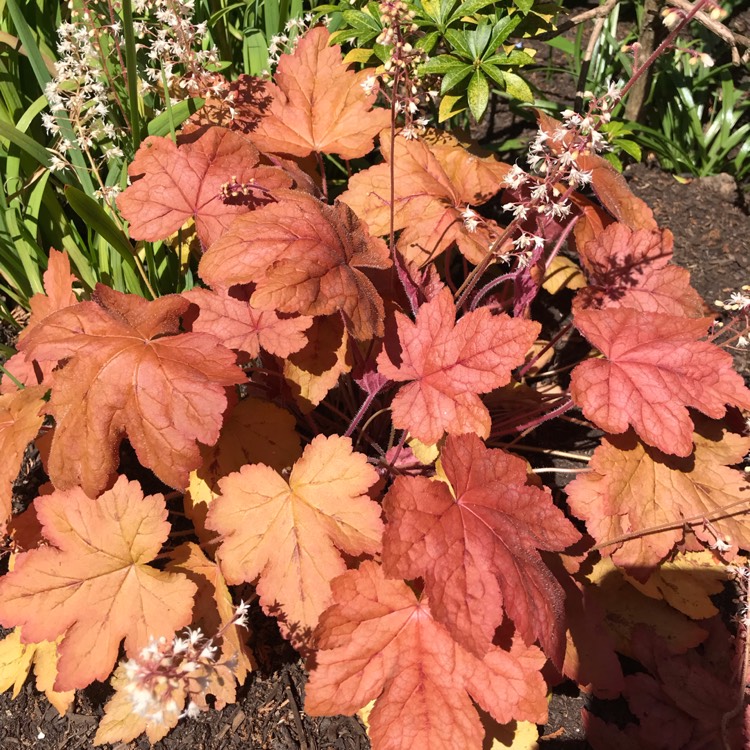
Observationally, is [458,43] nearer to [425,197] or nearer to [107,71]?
[425,197]

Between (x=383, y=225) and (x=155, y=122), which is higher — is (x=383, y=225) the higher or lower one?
the lower one

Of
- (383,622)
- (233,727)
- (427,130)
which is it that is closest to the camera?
(383,622)

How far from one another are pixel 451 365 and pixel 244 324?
2.08ft

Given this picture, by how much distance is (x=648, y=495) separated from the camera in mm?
1902

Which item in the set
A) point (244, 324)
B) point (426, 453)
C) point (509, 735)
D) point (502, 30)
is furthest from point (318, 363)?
point (502, 30)

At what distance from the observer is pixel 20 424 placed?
1.76 m

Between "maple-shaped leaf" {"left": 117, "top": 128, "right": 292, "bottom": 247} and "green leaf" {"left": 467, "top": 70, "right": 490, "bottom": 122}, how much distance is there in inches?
28.5

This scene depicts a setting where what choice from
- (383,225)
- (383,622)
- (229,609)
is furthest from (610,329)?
(229,609)

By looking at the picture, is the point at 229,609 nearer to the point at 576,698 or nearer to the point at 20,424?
the point at 20,424

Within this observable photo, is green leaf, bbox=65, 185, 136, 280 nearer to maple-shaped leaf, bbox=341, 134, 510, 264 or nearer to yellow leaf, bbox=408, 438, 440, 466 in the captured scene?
maple-shaped leaf, bbox=341, 134, 510, 264

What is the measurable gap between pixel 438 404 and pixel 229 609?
0.82 m

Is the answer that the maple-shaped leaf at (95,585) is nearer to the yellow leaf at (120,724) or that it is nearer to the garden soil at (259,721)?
the yellow leaf at (120,724)

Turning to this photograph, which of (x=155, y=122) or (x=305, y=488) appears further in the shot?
(x=155, y=122)

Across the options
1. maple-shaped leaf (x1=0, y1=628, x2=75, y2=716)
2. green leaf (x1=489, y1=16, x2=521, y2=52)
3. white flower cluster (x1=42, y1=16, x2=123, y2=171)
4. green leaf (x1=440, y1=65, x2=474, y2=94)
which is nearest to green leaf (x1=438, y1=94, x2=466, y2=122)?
green leaf (x1=440, y1=65, x2=474, y2=94)
